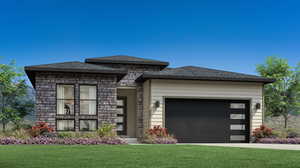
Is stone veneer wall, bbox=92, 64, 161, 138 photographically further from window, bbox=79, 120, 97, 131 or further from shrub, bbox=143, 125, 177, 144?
window, bbox=79, 120, 97, 131

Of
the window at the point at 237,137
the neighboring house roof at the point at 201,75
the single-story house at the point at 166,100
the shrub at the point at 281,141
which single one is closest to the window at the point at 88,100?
the single-story house at the point at 166,100

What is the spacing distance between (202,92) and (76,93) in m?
5.88

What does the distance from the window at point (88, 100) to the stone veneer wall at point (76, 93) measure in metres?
0.21

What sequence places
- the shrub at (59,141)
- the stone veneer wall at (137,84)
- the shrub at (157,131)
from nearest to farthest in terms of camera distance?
the shrub at (59,141) < the shrub at (157,131) < the stone veneer wall at (137,84)

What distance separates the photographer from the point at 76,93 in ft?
58.1

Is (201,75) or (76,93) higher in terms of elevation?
(201,75)

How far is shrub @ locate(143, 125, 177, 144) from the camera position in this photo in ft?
54.2

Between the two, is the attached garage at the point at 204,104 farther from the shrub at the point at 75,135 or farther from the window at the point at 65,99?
the window at the point at 65,99

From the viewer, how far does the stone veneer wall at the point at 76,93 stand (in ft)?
57.1

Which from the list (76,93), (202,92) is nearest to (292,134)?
(202,92)

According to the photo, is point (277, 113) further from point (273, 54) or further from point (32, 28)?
point (32, 28)

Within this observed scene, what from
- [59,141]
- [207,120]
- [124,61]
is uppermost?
[124,61]

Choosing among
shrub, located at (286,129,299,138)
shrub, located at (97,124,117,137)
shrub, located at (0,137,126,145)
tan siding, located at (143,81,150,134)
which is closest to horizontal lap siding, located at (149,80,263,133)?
tan siding, located at (143,81,150,134)

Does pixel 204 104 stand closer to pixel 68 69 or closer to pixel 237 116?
pixel 237 116
